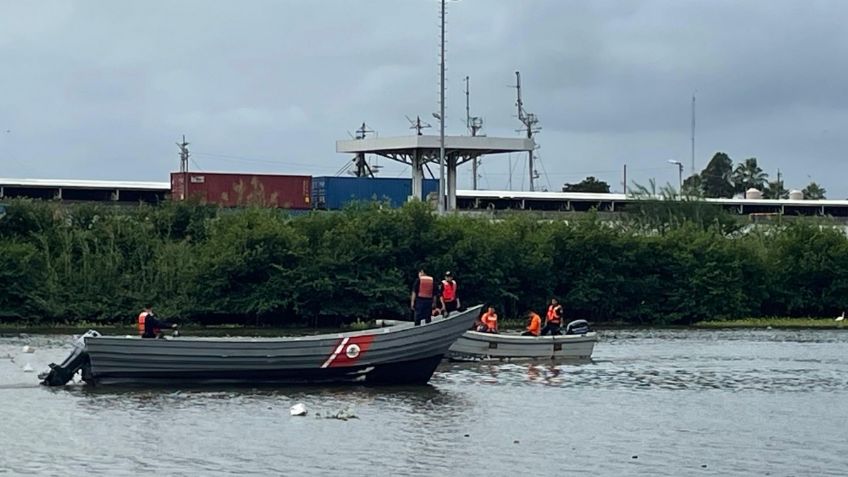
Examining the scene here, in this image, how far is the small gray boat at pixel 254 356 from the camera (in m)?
32.1

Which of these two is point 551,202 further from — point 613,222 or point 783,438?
point 783,438

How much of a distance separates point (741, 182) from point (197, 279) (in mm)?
107353

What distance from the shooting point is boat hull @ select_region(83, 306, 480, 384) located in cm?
3209

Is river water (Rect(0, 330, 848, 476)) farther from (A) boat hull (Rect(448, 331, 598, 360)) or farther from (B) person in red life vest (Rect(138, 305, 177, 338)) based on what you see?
(B) person in red life vest (Rect(138, 305, 177, 338))

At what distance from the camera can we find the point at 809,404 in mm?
32562

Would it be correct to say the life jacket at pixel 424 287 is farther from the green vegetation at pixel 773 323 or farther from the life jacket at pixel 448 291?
the green vegetation at pixel 773 323

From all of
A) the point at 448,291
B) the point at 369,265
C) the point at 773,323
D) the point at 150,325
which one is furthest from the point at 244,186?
the point at 150,325

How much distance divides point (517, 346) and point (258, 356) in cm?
1095

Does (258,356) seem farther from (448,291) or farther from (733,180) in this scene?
(733,180)

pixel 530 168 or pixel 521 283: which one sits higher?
pixel 530 168

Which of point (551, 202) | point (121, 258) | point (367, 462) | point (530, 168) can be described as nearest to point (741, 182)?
point (530, 168)

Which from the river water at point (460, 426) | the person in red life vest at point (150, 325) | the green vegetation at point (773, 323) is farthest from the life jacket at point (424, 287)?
the green vegetation at point (773, 323)

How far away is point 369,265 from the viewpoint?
66.6m

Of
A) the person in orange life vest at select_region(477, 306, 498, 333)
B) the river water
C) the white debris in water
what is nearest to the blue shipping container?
the person in orange life vest at select_region(477, 306, 498, 333)
